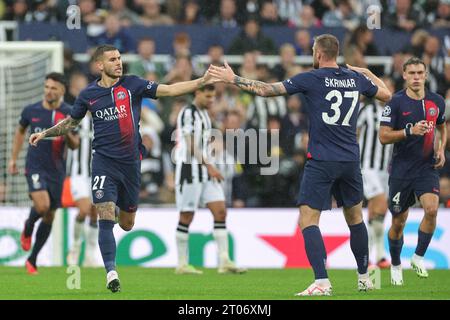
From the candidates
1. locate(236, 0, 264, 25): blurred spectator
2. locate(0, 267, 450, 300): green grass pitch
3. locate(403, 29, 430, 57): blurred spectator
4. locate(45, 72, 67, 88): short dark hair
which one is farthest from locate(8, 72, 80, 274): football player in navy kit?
locate(403, 29, 430, 57): blurred spectator

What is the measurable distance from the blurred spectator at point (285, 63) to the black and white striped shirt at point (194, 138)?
4373 millimetres

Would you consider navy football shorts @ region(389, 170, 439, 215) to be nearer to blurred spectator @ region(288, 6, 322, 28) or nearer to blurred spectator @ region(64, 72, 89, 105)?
blurred spectator @ region(64, 72, 89, 105)

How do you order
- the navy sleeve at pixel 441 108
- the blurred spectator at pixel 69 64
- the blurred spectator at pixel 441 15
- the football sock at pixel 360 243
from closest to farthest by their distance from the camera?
the football sock at pixel 360 243
the navy sleeve at pixel 441 108
the blurred spectator at pixel 69 64
the blurred spectator at pixel 441 15

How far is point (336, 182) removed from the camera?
11.4 metres

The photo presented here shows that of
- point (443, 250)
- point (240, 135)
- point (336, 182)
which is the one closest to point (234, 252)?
point (240, 135)

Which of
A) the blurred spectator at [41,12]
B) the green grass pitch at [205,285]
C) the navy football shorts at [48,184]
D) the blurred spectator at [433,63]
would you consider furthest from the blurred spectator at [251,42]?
the navy football shorts at [48,184]

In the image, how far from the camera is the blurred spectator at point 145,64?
19.3 meters

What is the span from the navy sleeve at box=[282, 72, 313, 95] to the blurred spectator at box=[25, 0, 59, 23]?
9778 mm

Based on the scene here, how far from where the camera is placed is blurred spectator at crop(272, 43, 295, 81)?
19625 millimetres

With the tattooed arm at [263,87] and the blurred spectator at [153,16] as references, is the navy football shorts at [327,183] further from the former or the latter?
the blurred spectator at [153,16]

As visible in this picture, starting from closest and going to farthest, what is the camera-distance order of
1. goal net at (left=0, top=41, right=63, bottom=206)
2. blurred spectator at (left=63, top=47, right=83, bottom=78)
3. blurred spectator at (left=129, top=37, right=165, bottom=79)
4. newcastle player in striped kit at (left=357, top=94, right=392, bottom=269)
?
newcastle player in striped kit at (left=357, top=94, right=392, bottom=269)
goal net at (left=0, top=41, right=63, bottom=206)
blurred spectator at (left=63, top=47, right=83, bottom=78)
blurred spectator at (left=129, top=37, right=165, bottom=79)

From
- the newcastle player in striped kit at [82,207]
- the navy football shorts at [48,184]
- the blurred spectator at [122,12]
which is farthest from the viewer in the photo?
the blurred spectator at [122,12]

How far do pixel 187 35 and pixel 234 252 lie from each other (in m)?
4.47

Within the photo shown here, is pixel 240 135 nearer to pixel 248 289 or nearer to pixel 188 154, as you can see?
pixel 188 154
